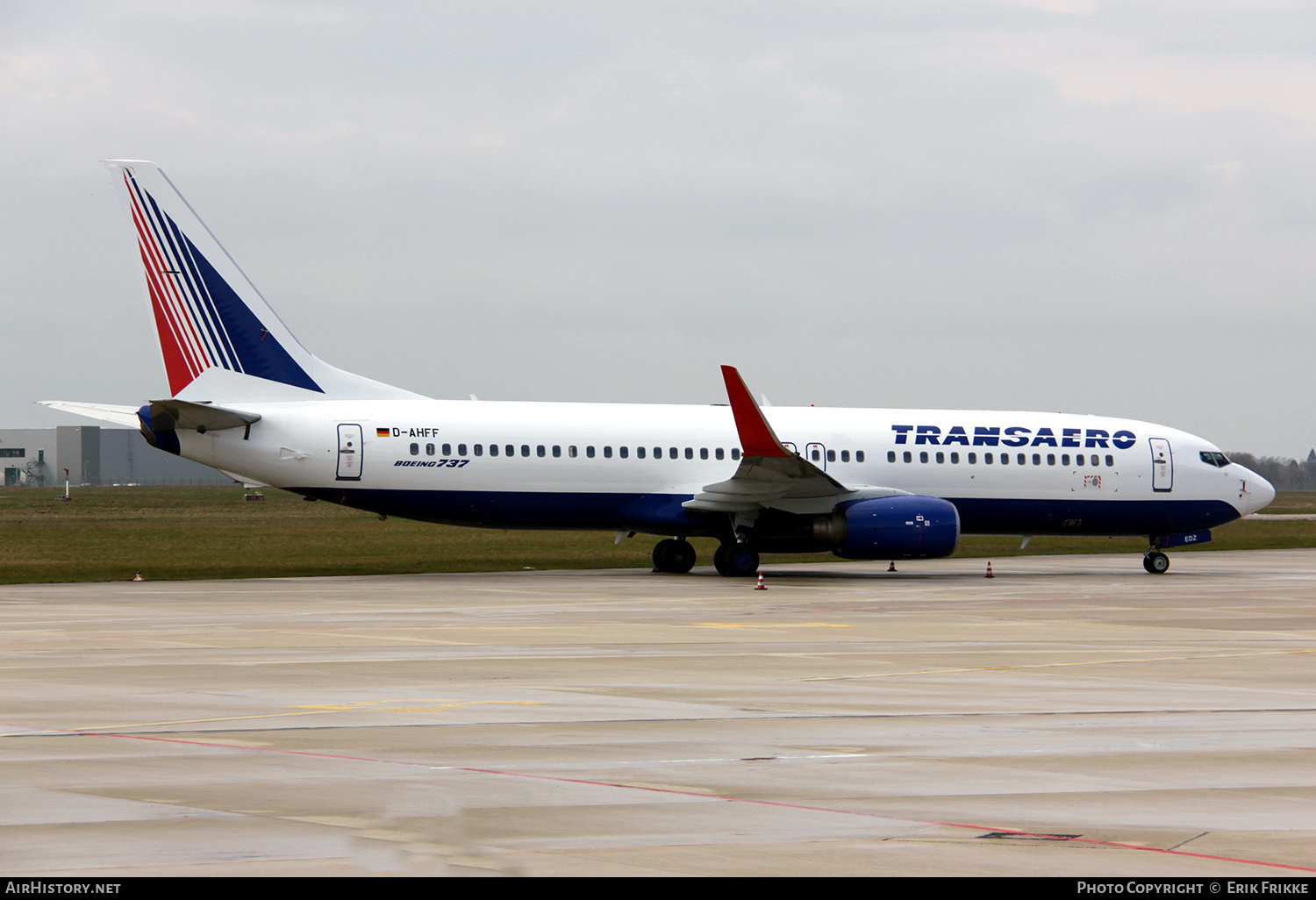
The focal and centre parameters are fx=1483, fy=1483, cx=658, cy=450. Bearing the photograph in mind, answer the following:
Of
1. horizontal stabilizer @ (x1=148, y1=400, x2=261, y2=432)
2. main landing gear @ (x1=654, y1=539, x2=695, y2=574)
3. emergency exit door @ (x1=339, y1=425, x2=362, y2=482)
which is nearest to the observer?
horizontal stabilizer @ (x1=148, y1=400, x2=261, y2=432)

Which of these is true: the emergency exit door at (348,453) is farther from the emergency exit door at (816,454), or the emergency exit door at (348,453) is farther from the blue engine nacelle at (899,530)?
the blue engine nacelle at (899,530)

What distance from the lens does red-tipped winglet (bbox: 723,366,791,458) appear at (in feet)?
90.5

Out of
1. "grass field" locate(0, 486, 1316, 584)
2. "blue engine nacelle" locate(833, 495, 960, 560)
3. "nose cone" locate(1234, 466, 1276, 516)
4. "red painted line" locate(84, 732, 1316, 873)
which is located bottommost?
"grass field" locate(0, 486, 1316, 584)

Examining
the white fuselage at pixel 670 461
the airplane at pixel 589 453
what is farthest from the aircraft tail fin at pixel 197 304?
the white fuselage at pixel 670 461

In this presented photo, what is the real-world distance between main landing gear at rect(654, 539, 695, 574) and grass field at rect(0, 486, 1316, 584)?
260cm

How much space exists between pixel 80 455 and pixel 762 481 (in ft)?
449

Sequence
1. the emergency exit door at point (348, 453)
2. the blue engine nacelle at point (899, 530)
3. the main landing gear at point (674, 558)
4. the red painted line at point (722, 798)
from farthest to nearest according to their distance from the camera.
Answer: the main landing gear at point (674, 558) < the emergency exit door at point (348, 453) < the blue engine nacelle at point (899, 530) < the red painted line at point (722, 798)

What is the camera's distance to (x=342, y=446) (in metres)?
28.3

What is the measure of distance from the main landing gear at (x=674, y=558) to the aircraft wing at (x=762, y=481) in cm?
204

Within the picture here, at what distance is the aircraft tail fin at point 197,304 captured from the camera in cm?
2830
